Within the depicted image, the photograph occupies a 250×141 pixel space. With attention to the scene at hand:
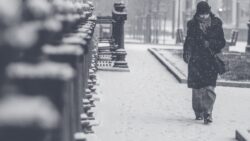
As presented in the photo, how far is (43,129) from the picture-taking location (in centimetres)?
122

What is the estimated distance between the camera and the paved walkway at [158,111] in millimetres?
7641

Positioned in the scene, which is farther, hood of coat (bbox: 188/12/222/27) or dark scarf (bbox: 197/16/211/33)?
dark scarf (bbox: 197/16/211/33)

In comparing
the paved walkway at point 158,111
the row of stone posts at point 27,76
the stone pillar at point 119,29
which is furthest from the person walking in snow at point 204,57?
the stone pillar at point 119,29

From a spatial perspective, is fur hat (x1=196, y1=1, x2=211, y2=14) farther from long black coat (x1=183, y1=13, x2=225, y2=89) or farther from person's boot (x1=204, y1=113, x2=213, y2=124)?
person's boot (x1=204, y1=113, x2=213, y2=124)

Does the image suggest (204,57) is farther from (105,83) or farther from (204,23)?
(105,83)

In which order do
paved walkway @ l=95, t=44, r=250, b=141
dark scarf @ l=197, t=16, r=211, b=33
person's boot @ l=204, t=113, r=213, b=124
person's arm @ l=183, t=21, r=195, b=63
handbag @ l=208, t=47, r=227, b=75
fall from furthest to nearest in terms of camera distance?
person's arm @ l=183, t=21, r=195, b=63 → dark scarf @ l=197, t=16, r=211, b=33 → handbag @ l=208, t=47, r=227, b=75 → person's boot @ l=204, t=113, r=213, b=124 → paved walkway @ l=95, t=44, r=250, b=141

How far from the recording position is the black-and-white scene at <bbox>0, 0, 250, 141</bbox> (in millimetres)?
1234

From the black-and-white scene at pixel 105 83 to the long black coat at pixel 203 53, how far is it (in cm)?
1

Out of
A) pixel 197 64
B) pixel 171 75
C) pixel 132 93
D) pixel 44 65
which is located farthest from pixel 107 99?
pixel 44 65

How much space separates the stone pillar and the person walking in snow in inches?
306

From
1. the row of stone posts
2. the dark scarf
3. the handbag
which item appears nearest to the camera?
the row of stone posts

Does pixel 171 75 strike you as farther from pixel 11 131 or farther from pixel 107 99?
pixel 11 131

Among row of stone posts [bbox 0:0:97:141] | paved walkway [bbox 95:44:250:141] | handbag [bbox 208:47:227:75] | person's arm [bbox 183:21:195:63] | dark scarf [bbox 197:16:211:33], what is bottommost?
paved walkway [bbox 95:44:250:141]

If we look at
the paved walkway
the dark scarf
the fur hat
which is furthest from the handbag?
the paved walkway
